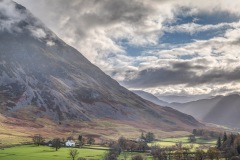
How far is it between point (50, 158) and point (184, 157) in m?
71.6

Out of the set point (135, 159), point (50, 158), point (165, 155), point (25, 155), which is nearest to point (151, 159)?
point (165, 155)

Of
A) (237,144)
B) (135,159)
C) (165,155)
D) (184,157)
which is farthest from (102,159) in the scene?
(237,144)

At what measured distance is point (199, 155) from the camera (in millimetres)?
166875

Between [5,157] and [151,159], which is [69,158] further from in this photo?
[151,159]

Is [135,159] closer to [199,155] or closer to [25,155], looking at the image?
[199,155]

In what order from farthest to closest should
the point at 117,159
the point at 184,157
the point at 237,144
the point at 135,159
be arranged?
the point at 237,144
the point at 184,157
the point at 117,159
the point at 135,159

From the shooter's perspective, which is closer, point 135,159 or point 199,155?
point 135,159

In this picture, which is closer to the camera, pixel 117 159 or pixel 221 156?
pixel 117 159

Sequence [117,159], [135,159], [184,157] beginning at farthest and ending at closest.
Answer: [184,157] < [117,159] < [135,159]

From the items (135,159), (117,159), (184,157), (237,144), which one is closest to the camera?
(135,159)

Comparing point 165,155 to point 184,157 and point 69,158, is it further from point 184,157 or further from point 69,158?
point 69,158

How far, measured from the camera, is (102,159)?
165250 mm

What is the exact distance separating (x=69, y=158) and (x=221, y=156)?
282 feet

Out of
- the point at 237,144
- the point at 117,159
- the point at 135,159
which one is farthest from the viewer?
the point at 237,144
